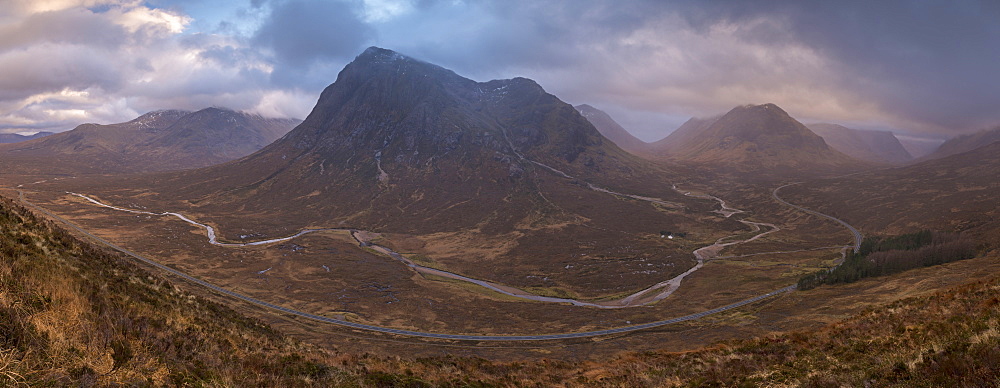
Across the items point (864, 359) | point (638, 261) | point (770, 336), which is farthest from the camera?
point (638, 261)

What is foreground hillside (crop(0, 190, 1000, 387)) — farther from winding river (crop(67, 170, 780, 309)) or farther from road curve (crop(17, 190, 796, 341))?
winding river (crop(67, 170, 780, 309))

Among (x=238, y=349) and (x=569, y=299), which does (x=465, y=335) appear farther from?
(x=238, y=349)

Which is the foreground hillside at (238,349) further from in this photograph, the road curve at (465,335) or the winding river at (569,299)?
the winding river at (569,299)

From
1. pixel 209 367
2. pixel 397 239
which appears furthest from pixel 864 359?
pixel 397 239

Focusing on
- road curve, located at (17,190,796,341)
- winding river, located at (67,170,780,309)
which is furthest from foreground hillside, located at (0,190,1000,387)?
winding river, located at (67,170,780,309)

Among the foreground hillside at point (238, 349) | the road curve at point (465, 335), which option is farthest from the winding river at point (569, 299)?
the foreground hillside at point (238, 349)

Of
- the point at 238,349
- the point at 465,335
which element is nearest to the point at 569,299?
the point at 465,335

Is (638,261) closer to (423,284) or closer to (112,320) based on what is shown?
(423,284)

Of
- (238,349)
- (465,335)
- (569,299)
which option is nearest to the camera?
(238,349)
